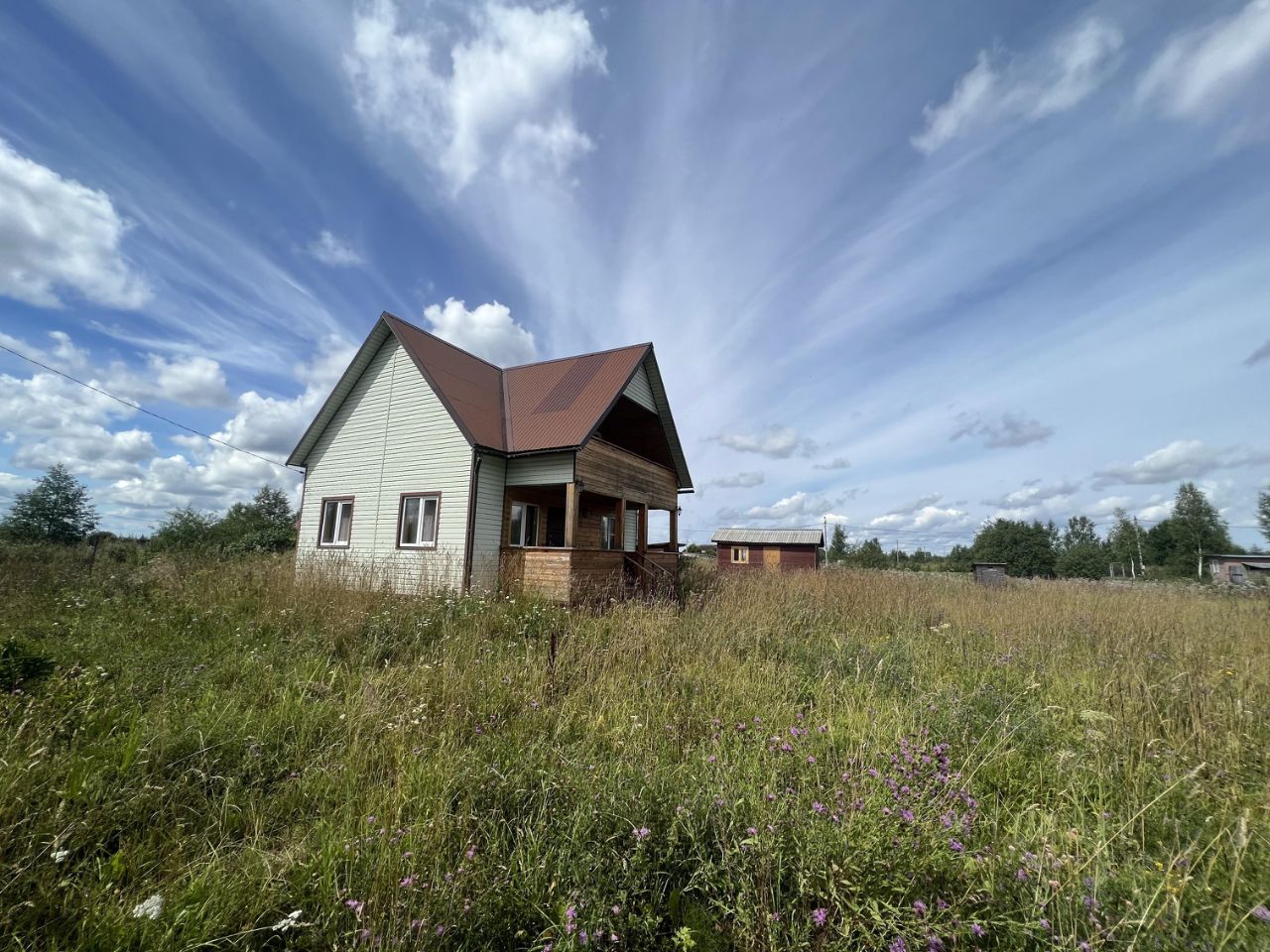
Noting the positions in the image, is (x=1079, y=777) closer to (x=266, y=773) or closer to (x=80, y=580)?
(x=266, y=773)

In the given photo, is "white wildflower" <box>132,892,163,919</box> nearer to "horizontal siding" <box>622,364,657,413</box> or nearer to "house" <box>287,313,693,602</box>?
"house" <box>287,313,693,602</box>

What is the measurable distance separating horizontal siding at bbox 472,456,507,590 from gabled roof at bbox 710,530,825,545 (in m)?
26.0

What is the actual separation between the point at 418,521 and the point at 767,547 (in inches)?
1068

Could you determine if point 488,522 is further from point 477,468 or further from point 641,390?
point 641,390

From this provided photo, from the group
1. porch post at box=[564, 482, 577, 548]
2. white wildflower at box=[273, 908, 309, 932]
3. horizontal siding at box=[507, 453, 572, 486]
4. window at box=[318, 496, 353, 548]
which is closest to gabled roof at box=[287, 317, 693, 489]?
horizontal siding at box=[507, 453, 572, 486]

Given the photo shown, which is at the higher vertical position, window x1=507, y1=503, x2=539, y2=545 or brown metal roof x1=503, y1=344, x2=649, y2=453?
brown metal roof x1=503, y1=344, x2=649, y2=453

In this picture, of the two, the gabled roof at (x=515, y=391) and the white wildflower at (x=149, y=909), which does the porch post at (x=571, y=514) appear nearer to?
the gabled roof at (x=515, y=391)

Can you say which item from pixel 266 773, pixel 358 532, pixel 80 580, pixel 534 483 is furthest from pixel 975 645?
pixel 358 532

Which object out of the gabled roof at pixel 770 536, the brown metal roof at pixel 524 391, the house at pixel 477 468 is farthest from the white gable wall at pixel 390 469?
the gabled roof at pixel 770 536

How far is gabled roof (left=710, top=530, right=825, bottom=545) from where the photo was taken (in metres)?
35.5

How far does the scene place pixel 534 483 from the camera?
14.1 m

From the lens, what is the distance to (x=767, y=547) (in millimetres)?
36156

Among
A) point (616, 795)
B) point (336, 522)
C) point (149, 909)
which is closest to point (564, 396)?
point (336, 522)

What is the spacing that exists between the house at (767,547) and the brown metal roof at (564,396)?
20958 millimetres
